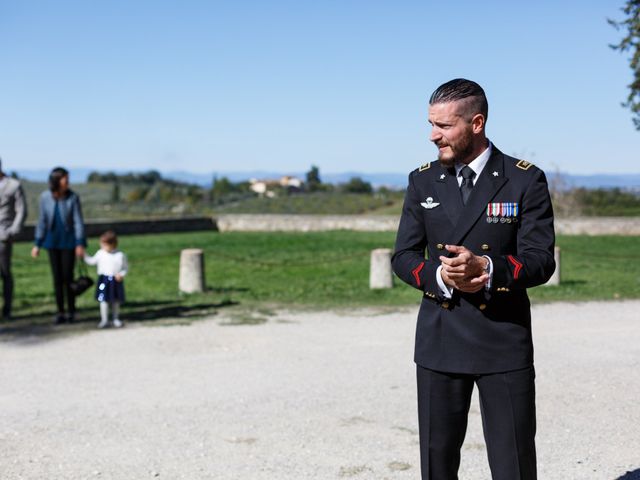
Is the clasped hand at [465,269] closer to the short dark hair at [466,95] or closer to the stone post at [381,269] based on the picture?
the short dark hair at [466,95]

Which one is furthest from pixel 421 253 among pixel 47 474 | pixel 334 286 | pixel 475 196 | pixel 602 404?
pixel 334 286

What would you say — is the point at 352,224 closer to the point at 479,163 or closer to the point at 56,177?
the point at 56,177

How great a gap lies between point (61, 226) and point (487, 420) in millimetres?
7836

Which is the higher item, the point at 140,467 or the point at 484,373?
the point at 484,373

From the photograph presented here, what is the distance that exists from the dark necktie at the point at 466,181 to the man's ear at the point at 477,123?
180 mm

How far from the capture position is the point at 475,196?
11.4 ft

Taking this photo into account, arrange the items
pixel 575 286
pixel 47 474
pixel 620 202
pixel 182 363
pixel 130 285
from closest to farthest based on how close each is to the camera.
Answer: pixel 47 474, pixel 182 363, pixel 575 286, pixel 130 285, pixel 620 202

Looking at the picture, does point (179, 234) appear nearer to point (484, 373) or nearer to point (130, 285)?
point (130, 285)

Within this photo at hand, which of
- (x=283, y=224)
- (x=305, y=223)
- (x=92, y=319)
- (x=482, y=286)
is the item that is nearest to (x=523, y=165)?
(x=482, y=286)

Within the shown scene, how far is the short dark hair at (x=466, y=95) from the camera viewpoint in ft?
11.0

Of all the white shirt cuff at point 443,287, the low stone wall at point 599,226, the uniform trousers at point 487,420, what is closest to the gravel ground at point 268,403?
the uniform trousers at point 487,420

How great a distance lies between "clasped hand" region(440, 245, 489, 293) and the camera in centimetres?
316

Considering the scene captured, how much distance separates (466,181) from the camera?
11.7 ft

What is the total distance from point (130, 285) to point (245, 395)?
28.2 feet
